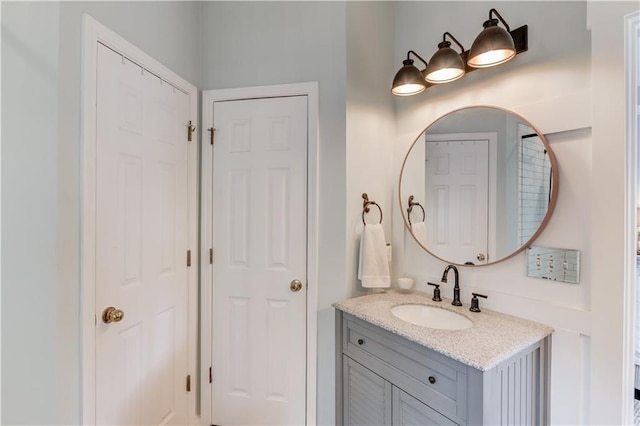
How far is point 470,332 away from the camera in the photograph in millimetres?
1209

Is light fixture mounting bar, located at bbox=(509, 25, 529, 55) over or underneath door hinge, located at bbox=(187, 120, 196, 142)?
over

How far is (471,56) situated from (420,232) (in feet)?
2.96

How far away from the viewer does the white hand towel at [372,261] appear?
1.65 m

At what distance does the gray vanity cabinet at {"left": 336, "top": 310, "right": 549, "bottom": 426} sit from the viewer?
3.40ft

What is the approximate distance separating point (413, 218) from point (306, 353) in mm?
984

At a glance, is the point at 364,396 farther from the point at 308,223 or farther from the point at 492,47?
the point at 492,47

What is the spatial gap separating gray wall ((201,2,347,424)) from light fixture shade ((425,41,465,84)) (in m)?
0.46

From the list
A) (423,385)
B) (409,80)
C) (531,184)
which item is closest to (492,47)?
(409,80)

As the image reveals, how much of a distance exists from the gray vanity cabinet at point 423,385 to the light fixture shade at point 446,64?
48.6 inches

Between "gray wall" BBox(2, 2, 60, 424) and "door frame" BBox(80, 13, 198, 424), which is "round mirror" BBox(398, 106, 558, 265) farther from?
"gray wall" BBox(2, 2, 60, 424)

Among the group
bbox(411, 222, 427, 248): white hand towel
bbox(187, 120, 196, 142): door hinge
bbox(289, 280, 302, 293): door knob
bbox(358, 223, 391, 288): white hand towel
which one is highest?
bbox(187, 120, 196, 142): door hinge

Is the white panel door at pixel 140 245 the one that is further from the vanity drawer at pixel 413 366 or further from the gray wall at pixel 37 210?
the vanity drawer at pixel 413 366

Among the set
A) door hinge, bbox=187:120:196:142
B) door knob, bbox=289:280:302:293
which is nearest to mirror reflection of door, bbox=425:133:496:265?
door knob, bbox=289:280:302:293

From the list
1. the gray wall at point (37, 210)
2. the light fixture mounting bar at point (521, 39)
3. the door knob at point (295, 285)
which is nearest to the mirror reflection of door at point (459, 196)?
the light fixture mounting bar at point (521, 39)
